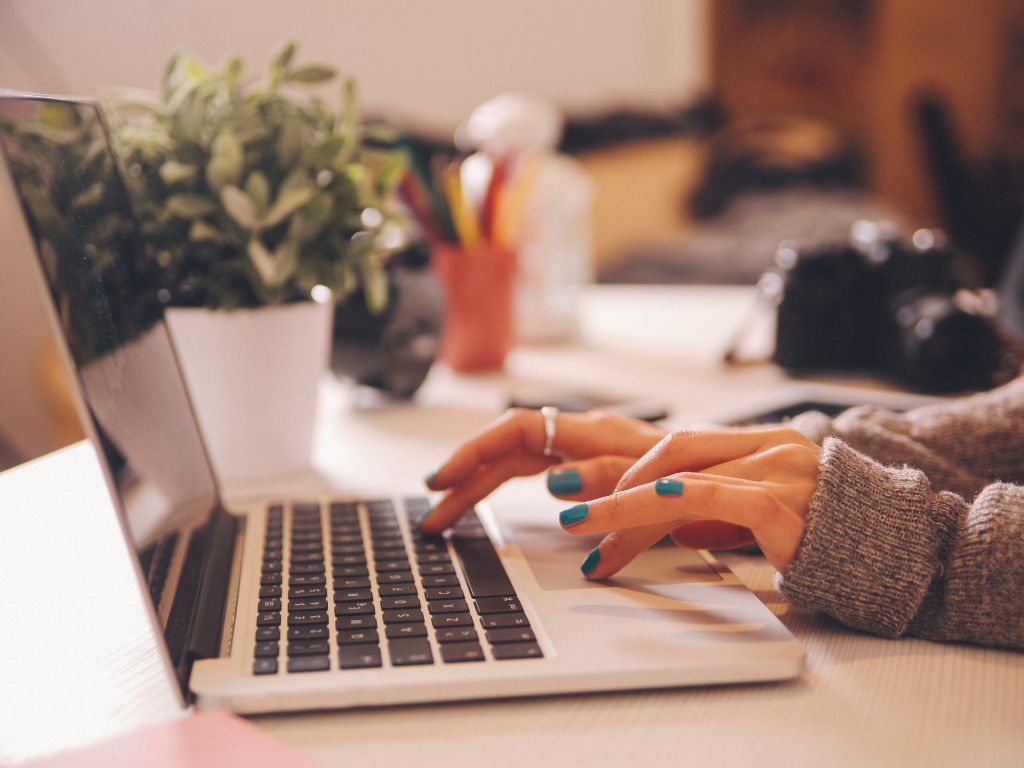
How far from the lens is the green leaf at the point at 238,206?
2.20ft

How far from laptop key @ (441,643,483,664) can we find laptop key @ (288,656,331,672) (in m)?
0.05

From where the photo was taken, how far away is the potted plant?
0.69m

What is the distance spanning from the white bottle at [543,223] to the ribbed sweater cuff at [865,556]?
0.76 m

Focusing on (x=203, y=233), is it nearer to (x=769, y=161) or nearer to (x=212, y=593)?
(x=212, y=593)

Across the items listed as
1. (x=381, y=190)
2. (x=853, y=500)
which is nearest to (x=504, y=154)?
(x=381, y=190)

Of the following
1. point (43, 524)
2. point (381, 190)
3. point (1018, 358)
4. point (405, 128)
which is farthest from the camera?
point (405, 128)

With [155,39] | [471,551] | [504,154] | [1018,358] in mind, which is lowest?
[1018,358]

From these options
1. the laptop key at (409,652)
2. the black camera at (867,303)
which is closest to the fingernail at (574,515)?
the laptop key at (409,652)

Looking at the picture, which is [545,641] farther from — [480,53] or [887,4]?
[887,4]

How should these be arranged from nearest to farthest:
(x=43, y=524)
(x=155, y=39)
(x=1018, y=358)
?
(x=43, y=524) → (x=1018, y=358) → (x=155, y=39)

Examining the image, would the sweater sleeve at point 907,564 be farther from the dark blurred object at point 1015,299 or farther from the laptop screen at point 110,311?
the dark blurred object at point 1015,299

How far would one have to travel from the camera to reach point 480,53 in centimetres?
278

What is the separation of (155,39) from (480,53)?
1086 mm

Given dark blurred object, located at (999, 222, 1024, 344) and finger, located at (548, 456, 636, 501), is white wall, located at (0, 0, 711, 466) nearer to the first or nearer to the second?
finger, located at (548, 456, 636, 501)
